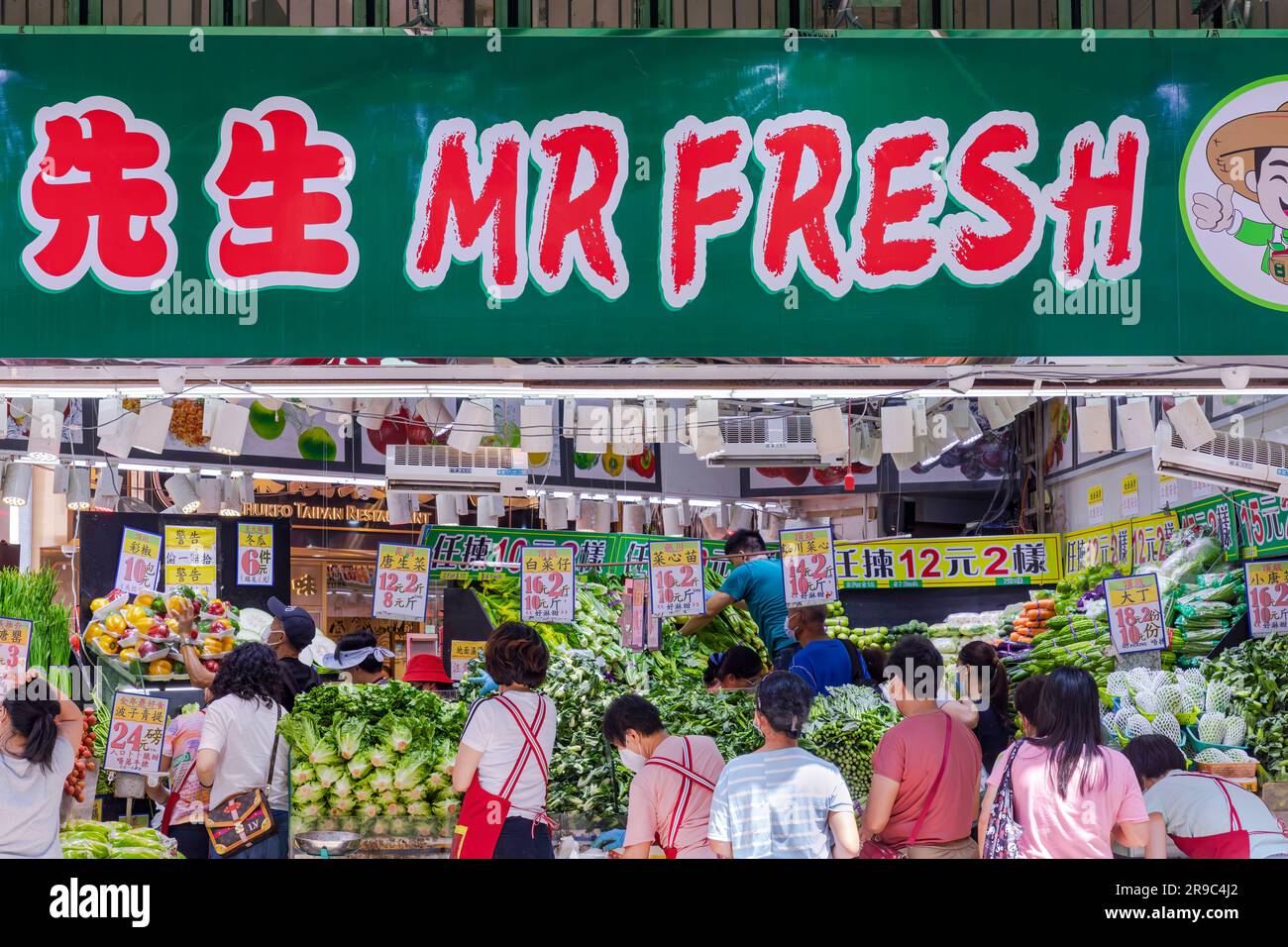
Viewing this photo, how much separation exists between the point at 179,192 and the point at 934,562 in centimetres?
706

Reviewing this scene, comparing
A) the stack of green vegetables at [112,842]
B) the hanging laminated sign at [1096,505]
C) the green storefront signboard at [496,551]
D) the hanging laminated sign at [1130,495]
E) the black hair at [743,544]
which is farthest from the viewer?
the hanging laminated sign at [1096,505]

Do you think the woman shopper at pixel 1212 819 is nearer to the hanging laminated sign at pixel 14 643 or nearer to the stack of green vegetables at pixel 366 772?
the stack of green vegetables at pixel 366 772

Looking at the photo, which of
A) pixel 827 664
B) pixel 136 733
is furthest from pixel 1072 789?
pixel 136 733

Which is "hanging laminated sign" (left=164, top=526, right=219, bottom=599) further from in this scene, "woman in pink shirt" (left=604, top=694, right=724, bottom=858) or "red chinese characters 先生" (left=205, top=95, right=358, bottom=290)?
"woman in pink shirt" (left=604, top=694, right=724, bottom=858)

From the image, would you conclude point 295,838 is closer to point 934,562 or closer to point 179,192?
point 179,192

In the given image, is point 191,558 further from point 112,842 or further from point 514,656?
point 514,656

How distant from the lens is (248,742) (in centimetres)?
582

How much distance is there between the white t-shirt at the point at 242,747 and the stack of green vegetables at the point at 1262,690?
4.89 m

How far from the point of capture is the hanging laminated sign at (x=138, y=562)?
8055mm

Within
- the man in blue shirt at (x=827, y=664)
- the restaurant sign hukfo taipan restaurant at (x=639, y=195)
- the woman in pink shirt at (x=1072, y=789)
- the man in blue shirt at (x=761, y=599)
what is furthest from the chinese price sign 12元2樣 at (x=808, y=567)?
the restaurant sign hukfo taipan restaurant at (x=639, y=195)

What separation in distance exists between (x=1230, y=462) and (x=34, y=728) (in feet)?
20.6

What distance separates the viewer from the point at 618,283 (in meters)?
4.72

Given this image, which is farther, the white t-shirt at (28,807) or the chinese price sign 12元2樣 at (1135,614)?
the chinese price sign 12元2樣 at (1135,614)

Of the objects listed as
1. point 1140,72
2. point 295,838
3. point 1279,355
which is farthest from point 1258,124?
point 295,838
